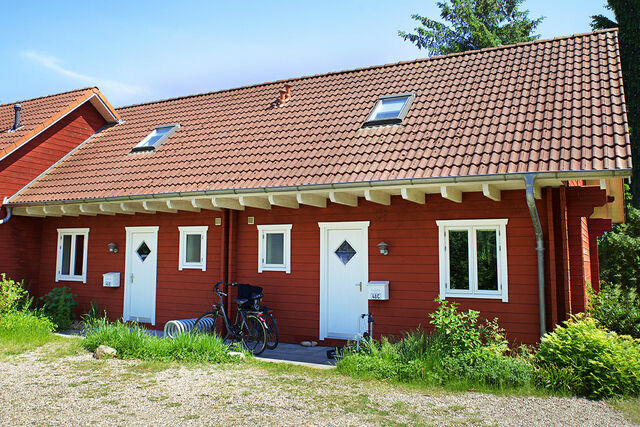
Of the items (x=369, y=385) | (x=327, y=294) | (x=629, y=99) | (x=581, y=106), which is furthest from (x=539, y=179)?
(x=629, y=99)

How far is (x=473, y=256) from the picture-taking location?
8.39m

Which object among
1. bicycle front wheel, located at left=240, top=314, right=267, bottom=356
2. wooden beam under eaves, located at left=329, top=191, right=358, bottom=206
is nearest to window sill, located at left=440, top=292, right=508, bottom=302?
wooden beam under eaves, located at left=329, top=191, right=358, bottom=206

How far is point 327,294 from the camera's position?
9.66m

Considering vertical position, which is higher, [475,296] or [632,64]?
[632,64]

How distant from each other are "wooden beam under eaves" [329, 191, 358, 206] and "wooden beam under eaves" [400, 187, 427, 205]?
1.09 metres

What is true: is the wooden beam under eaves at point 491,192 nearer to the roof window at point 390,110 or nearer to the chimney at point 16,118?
the roof window at point 390,110

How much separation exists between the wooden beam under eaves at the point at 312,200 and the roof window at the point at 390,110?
1.85 metres

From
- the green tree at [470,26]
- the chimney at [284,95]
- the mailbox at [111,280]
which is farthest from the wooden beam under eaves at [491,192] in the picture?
the green tree at [470,26]

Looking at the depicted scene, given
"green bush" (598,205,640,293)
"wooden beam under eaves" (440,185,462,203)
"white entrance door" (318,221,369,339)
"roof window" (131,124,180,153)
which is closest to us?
"wooden beam under eaves" (440,185,462,203)

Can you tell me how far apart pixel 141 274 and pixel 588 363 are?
9202 millimetres

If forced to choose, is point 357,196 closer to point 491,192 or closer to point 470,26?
point 491,192

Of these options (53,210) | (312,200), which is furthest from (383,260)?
(53,210)

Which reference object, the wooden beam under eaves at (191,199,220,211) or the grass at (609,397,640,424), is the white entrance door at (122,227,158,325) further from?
the grass at (609,397,640,424)

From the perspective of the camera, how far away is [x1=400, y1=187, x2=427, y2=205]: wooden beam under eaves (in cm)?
809
